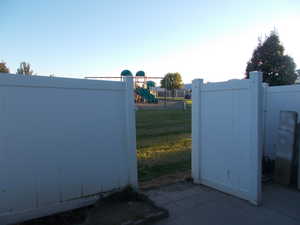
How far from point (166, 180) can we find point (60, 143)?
6.95ft

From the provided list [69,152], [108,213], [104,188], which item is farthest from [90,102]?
[108,213]

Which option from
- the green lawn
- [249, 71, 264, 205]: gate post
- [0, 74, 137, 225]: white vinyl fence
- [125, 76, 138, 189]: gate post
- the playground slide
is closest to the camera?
[0, 74, 137, 225]: white vinyl fence

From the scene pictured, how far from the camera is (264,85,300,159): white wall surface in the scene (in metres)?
3.70

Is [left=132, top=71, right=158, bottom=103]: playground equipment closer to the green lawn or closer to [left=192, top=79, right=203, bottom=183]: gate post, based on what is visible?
the green lawn

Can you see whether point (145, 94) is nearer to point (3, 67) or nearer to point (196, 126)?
point (3, 67)

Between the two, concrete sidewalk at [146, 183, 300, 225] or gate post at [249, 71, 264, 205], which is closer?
concrete sidewalk at [146, 183, 300, 225]

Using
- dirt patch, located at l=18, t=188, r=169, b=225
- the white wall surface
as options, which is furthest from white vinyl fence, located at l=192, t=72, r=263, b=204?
the white wall surface

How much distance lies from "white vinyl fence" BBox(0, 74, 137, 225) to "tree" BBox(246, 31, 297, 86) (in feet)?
32.1

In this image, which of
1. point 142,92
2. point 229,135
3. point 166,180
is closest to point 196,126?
point 229,135

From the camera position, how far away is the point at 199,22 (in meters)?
6.52

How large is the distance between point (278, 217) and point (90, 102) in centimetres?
281

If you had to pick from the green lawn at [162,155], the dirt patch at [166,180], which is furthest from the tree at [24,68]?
the dirt patch at [166,180]

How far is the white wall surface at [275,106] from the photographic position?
3.70 m

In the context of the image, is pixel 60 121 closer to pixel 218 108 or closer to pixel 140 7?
pixel 218 108
